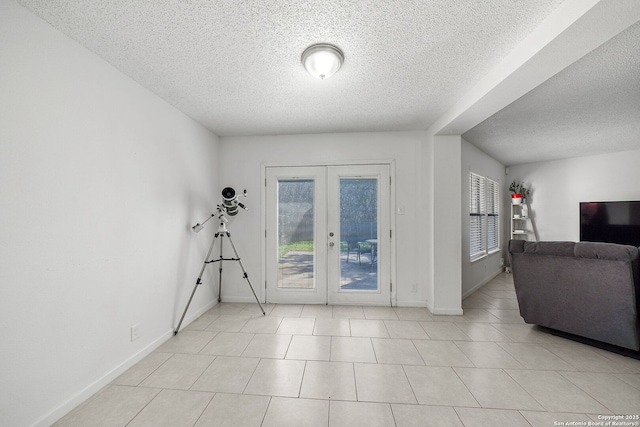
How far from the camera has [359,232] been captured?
3861 millimetres

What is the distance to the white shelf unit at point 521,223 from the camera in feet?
19.3

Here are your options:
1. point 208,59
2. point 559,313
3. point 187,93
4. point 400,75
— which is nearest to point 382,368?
point 559,313

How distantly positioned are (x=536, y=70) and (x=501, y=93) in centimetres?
37

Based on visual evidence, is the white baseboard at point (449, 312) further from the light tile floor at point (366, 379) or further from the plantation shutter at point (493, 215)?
the plantation shutter at point (493, 215)

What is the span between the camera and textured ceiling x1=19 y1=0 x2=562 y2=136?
5.03 ft

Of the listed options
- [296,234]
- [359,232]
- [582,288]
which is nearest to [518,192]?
[582,288]

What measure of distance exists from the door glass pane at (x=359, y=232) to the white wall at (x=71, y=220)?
2.27 metres

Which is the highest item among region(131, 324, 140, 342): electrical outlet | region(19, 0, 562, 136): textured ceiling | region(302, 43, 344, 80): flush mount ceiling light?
region(19, 0, 562, 136): textured ceiling

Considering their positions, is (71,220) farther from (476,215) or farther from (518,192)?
(518,192)

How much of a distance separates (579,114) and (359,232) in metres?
3.03

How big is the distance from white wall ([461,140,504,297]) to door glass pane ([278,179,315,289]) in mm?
2498

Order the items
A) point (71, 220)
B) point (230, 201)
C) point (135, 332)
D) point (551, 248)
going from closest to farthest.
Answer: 1. point (71, 220)
2. point (135, 332)
3. point (551, 248)
4. point (230, 201)

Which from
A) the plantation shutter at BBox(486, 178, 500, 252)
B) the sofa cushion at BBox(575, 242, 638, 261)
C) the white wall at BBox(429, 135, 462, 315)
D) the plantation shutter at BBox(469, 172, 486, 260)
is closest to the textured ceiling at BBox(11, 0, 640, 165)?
the white wall at BBox(429, 135, 462, 315)

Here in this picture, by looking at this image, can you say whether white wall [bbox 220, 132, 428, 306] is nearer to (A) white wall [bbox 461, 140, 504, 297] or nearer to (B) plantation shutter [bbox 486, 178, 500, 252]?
(A) white wall [bbox 461, 140, 504, 297]
